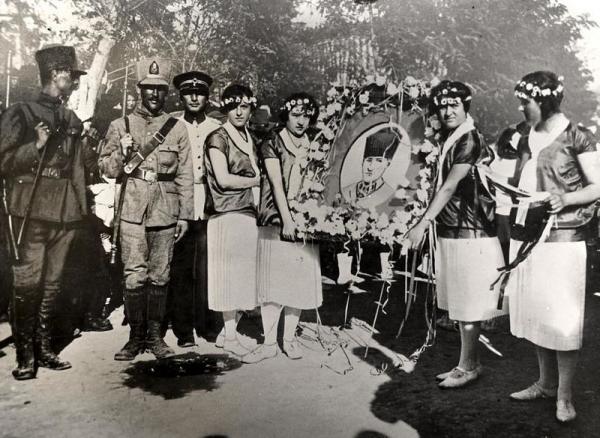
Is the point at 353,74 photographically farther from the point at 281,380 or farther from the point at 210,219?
the point at 281,380

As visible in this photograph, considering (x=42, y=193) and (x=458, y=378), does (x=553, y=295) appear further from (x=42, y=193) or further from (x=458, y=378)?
(x=42, y=193)

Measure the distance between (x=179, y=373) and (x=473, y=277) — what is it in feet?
6.98

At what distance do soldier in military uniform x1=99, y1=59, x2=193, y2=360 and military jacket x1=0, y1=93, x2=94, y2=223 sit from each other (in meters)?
0.23

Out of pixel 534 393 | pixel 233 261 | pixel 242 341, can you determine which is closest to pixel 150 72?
pixel 233 261

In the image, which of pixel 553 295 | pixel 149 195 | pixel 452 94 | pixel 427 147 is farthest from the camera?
pixel 149 195

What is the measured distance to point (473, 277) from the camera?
361 centimetres

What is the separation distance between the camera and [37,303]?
12.6ft

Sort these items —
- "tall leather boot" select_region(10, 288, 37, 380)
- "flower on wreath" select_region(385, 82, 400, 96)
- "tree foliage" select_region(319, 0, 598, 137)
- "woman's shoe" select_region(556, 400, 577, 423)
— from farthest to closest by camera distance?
"flower on wreath" select_region(385, 82, 400, 96)
"tall leather boot" select_region(10, 288, 37, 380)
"tree foliage" select_region(319, 0, 598, 137)
"woman's shoe" select_region(556, 400, 577, 423)

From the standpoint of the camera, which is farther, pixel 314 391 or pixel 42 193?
pixel 42 193

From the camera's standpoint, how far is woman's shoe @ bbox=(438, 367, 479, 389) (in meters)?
3.59

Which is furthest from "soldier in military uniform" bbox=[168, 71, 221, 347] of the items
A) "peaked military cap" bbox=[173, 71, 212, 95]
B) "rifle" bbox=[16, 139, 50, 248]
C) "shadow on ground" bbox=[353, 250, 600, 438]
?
"shadow on ground" bbox=[353, 250, 600, 438]

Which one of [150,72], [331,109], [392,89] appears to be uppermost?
[150,72]

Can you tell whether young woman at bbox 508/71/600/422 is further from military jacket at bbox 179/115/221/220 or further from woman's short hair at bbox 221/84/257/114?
military jacket at bbox 179/115/221/220

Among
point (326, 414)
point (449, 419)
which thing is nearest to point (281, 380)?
point (326, 414)
